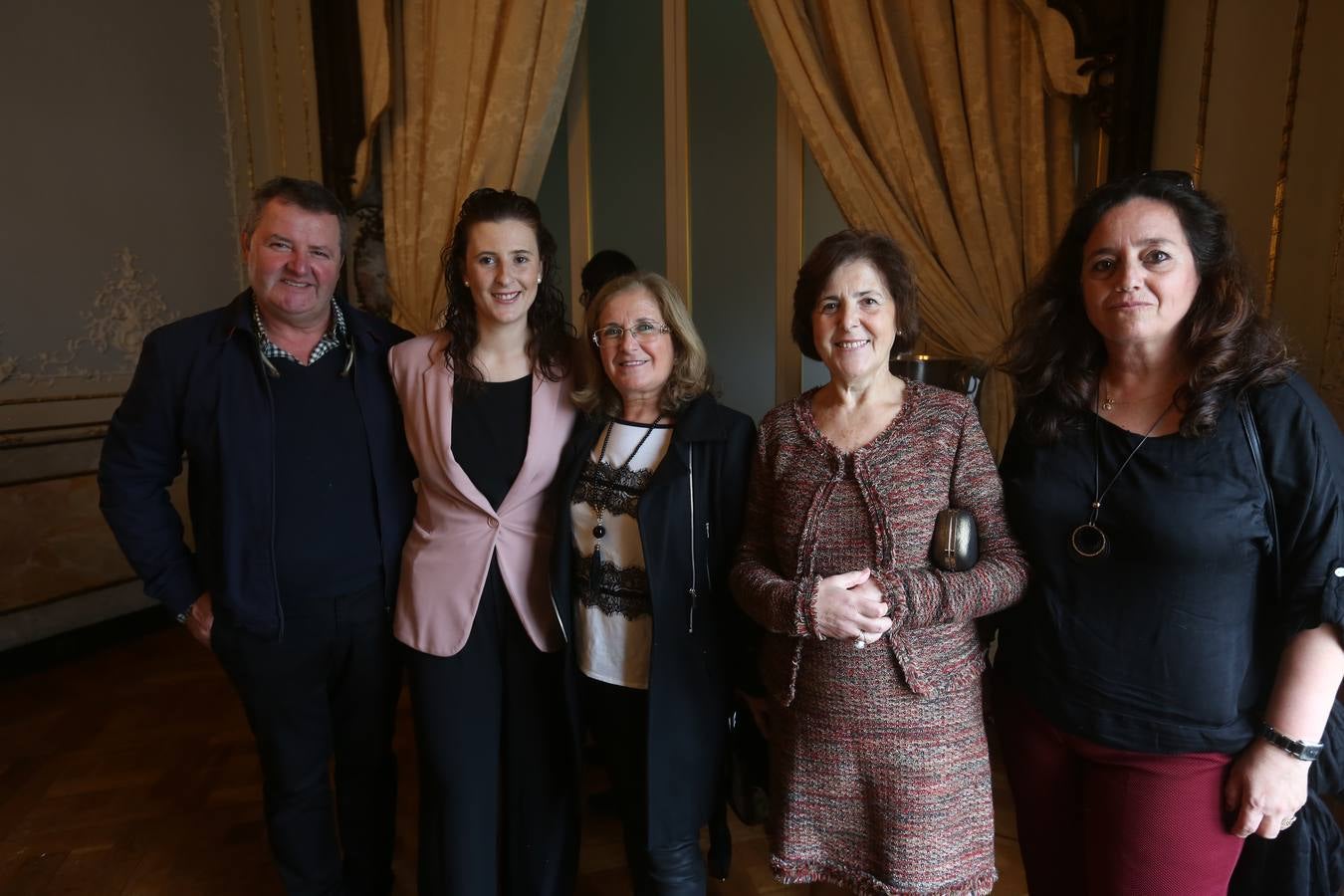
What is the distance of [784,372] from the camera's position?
3.06 meters

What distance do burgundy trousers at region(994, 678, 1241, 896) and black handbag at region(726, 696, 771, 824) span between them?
47cm

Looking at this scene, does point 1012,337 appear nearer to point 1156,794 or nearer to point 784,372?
point 1156,794

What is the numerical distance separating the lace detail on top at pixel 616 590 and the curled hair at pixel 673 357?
0.30m

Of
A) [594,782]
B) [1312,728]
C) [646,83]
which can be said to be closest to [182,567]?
[594,782]

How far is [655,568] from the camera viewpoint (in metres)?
1.33

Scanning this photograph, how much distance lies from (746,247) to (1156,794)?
96.6 inches

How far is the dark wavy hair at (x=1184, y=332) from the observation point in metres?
1.03

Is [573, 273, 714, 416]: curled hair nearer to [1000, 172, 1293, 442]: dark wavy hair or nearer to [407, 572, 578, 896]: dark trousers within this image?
[407, 572, 578, 896]: dark trousers

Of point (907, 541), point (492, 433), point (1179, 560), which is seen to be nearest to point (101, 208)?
point (492, 433)

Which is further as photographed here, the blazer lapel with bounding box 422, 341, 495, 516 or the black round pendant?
the blazer lapel with bounding box 422, 341, 495, 516

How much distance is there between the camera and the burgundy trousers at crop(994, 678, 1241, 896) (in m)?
1.05

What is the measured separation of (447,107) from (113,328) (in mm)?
1794

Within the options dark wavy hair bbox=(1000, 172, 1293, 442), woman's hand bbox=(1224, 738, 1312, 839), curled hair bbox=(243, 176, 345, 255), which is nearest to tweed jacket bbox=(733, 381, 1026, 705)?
dark wavy hair bbox=(1000, 172, 1293, 442)

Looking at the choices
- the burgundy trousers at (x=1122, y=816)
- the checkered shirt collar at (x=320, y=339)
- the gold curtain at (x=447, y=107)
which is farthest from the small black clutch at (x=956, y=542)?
the gold curtain at (x=447, y=107)
